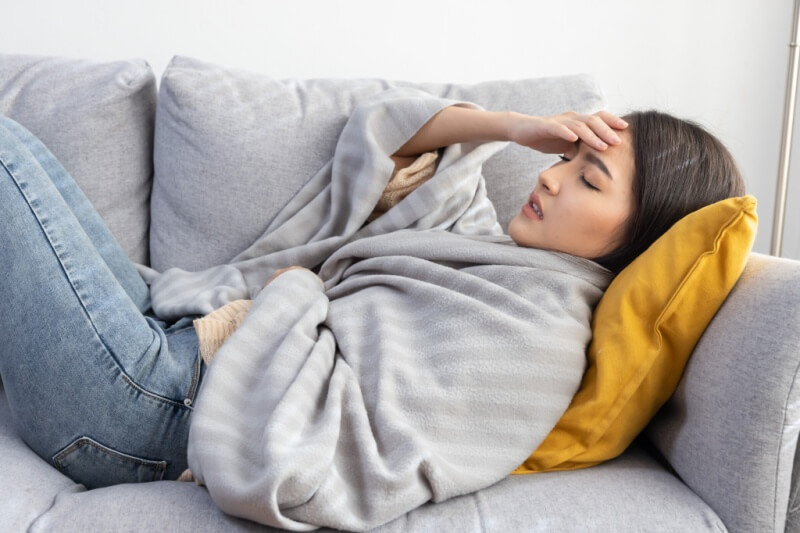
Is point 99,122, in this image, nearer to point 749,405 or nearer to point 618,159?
point 618,159

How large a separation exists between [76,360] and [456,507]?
496 mm

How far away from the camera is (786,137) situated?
1.81m

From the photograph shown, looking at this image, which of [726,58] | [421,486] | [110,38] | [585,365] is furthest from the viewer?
[726,58]

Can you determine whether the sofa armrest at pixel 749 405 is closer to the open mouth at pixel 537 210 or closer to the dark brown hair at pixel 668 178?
the dark brown hair at pixel 668 178

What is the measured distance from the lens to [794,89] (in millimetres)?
1792

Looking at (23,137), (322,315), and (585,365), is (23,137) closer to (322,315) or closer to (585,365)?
(322,315)

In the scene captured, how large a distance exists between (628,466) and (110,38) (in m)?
1.50

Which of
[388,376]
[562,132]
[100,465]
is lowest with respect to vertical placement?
[100,465]

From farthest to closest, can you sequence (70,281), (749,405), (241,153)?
(241,153) → (70,281) → (749,405)

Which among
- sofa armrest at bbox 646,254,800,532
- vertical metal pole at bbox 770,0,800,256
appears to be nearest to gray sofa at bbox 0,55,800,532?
sofa armrest at bbox 646,254,800,532

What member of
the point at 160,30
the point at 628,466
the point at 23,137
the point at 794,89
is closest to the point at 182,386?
the point at 23,137

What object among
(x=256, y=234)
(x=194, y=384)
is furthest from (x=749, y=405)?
(x=256, y=234)

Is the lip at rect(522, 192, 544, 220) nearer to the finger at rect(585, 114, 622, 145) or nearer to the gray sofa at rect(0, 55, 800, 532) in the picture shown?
the finger at rect(585, 114, 622, 145)

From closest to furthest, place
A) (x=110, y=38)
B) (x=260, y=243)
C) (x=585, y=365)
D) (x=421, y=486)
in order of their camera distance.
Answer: (x=421, y=486), (x=585, y=365), (x=260, y=243), (x=110, y=38)
